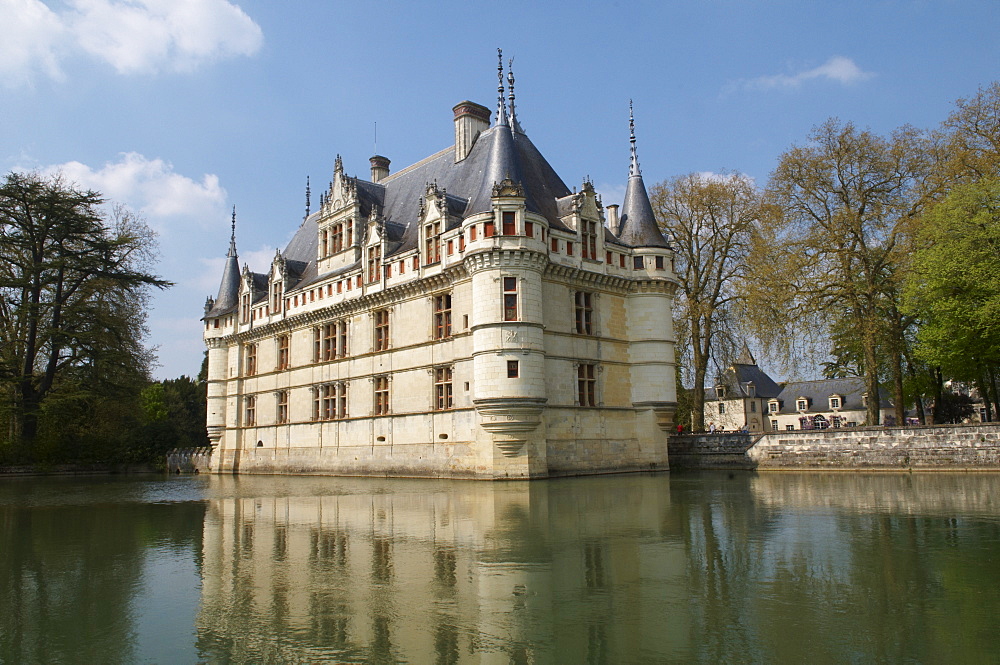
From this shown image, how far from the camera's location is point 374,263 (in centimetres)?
3036

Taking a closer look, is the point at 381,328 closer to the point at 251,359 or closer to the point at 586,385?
the point at 586,385

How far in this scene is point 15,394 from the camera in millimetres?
36656

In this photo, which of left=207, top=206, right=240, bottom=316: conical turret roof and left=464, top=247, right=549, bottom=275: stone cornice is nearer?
left=464, top=247, right=549, bottom=275: stone cornice

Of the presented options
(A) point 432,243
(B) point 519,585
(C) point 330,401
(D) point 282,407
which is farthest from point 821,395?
(B) point 519,585

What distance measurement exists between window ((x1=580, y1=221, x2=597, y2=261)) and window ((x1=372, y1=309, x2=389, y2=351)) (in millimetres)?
8279

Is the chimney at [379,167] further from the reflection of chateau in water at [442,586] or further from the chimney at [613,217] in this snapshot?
the reflection of chateau in water at [442,586]

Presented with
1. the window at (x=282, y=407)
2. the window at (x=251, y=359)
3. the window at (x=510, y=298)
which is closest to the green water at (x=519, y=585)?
the window at (x=510, y=298)

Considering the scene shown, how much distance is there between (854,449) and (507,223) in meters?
13.7

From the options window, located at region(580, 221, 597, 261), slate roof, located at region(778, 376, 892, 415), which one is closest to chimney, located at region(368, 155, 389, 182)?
window, located at region(580, 221, 597, 261)

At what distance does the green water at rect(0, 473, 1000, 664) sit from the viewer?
5.46 metres

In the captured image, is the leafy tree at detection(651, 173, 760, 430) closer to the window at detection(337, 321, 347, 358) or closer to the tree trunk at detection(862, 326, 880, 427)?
the tree trunk at detection(862, 326, 880, 427)

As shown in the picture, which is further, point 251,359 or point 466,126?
point 251,359

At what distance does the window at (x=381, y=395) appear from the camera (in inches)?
1163

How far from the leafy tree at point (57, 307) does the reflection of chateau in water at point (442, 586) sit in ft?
86.0
